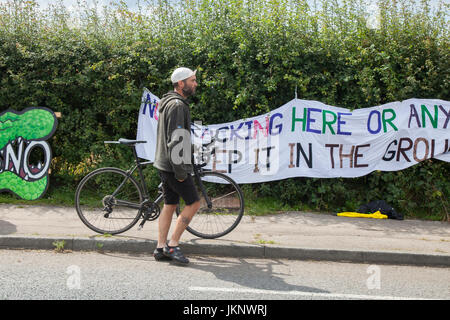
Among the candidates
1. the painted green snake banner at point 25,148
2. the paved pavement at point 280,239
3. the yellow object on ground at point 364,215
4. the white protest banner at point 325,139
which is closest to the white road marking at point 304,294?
the paved pavement at point 280,239

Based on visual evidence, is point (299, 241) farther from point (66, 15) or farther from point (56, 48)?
point (66, 15)

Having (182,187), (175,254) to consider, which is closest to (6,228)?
(175,254)

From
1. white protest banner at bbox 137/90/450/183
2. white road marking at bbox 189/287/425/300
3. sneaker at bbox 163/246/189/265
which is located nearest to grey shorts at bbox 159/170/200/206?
sneaker at bbox 163/246/189/265

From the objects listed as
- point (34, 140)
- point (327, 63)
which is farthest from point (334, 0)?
point (34, 140)

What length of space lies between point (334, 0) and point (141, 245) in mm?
5619

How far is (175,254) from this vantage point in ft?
16.3

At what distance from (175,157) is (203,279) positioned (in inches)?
51.7

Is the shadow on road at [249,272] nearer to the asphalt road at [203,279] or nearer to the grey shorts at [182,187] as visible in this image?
the asphalt road at [203,279]

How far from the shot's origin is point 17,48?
7812mm

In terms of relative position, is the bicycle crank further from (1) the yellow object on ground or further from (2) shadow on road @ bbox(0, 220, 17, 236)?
(1) the yellow object on ground

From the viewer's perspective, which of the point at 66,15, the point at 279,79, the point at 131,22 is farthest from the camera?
the point at 66,15

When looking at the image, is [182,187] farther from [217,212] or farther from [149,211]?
[217,212]

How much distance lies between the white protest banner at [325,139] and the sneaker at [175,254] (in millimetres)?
3140

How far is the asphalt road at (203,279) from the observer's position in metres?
4.04
